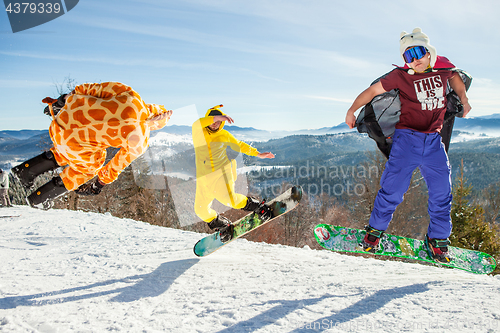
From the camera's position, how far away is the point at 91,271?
4.43m

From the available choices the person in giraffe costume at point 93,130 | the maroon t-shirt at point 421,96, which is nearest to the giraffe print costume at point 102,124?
the person in giraffe costume at point 93,130

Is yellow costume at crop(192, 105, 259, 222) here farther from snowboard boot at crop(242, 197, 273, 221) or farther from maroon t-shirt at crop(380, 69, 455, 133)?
maroon t-shirt at crop(380, 69, 455, 133)

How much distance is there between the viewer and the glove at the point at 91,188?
172 inches

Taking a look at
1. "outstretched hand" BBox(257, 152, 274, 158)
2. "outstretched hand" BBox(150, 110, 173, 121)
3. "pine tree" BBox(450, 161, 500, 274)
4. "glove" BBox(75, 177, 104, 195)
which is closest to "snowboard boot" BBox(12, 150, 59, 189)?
"glove" BBox(75, 177, 104, 195)

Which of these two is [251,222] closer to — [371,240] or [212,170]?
[212,170]

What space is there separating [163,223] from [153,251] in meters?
22.7

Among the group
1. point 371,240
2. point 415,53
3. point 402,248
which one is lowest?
point 402,248

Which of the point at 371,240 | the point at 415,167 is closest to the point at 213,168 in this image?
the point at 371,240

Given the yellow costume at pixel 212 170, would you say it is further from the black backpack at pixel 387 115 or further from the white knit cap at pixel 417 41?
the white knit cap at pixel 417 41

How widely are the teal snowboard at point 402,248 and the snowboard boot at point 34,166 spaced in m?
4.06

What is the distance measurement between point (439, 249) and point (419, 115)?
6.29ft

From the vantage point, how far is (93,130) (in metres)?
3.66

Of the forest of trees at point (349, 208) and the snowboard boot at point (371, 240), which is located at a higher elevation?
the snowboard boot at point (371, 240)

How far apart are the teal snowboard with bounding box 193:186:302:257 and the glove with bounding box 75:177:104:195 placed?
5.97ft
